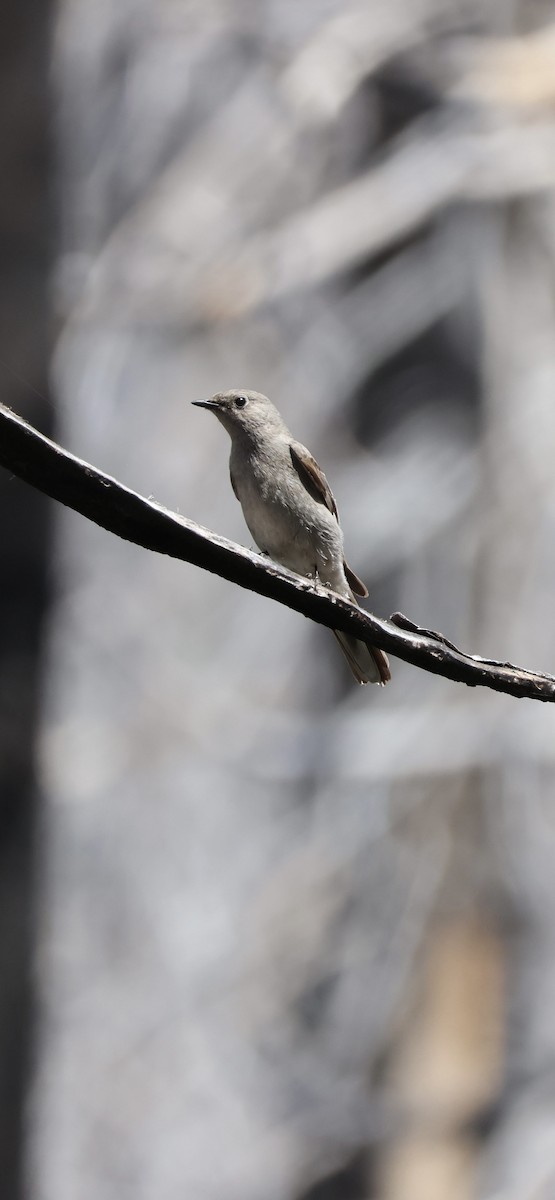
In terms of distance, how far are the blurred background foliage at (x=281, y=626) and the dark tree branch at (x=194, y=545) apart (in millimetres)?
2540

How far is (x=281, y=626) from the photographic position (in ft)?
11.1

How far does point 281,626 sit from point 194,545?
2721 mm

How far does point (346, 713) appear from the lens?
133 inches

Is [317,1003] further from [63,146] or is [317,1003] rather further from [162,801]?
[63,146]

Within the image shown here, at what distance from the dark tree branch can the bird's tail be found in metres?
0.39

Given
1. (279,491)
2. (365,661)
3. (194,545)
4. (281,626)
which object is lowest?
(194,545)

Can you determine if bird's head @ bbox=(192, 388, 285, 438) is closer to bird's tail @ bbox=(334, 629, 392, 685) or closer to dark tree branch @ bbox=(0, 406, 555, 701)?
bird's tail @ bbox=(334, 629, 392, 685)

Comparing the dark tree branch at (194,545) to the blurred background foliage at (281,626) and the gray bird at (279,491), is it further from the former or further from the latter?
the blurred background foliage at (281,626)

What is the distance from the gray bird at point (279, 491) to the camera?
57.3 inches

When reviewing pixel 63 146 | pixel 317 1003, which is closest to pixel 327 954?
pixel 317 1003

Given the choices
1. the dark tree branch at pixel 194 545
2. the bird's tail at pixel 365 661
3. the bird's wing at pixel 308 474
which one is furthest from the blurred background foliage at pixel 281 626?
the dark tree branch at pixel 194 545

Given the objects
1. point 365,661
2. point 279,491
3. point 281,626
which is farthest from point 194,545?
point 281,626

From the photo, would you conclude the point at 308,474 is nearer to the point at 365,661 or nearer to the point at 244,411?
the point at 244,411

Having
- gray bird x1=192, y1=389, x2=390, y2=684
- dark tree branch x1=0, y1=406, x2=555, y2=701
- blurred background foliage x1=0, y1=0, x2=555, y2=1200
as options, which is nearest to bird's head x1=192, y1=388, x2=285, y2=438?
gray bird x1=192, y1=389, x2=390, y2=684
